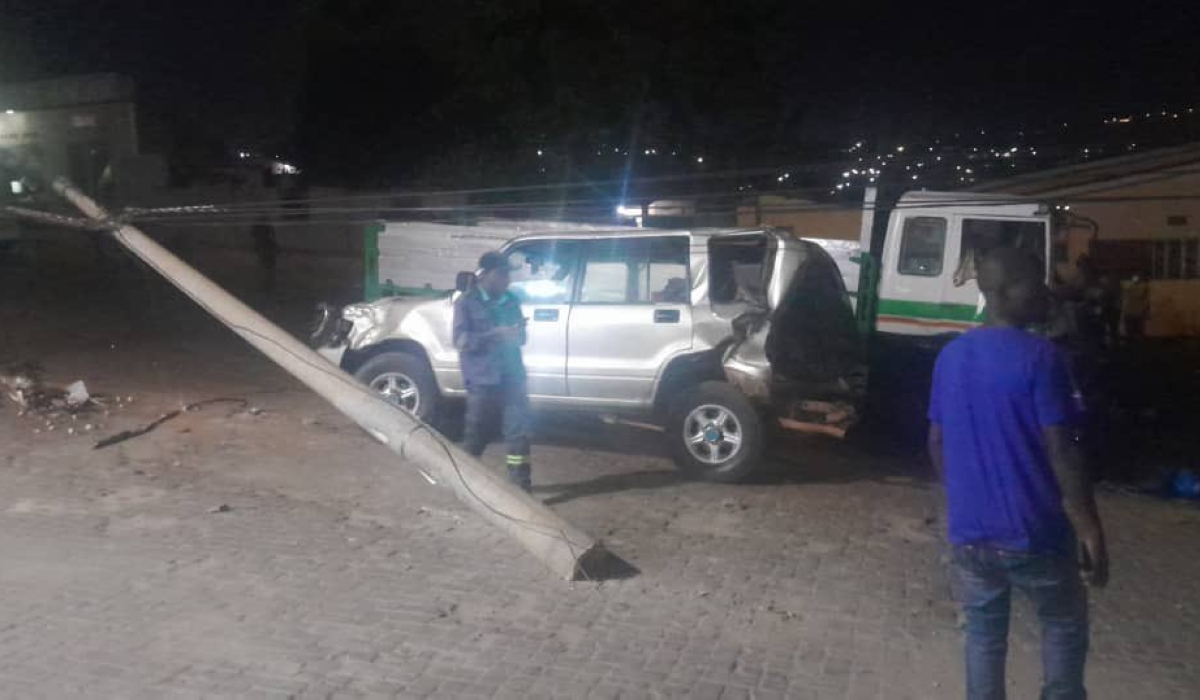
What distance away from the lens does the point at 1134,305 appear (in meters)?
21.4

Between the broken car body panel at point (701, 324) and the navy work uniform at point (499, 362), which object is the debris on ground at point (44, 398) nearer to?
the broken car body panel at point (701, 324)

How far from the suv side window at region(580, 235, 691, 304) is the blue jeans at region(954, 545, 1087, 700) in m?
5.49

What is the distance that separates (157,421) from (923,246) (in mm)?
9500

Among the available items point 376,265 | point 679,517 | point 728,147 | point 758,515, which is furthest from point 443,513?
point 728,147

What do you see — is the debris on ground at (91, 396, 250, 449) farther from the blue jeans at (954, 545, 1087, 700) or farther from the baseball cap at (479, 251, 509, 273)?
the blue jeans at (954, 545, 1087, 700)

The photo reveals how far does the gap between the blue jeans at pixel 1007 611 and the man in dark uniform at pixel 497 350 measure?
4401 mm

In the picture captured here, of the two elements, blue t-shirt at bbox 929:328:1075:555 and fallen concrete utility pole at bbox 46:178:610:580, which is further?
fallen concrete utility pole at bbox 46:178:610:580

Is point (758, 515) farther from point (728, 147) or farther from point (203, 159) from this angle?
point (203, 159)

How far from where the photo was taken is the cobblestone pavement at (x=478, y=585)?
17.8 feet

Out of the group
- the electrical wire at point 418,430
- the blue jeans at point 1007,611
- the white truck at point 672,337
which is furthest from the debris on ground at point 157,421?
the blue jeans at point 1007,611

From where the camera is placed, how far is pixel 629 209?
54.9ft

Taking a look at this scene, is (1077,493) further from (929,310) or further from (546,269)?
(929,310)

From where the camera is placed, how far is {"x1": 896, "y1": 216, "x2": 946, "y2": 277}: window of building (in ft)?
50.0

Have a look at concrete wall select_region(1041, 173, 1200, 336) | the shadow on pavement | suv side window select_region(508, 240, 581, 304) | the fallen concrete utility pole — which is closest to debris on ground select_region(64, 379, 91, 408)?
the fallen concrete utility pole
